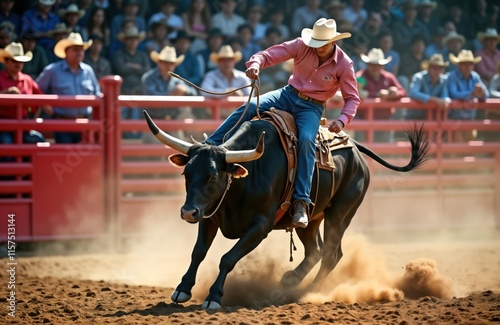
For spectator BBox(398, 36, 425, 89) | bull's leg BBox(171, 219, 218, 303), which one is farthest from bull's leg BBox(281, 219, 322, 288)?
spectator BBox(398, 36, 425, 89)

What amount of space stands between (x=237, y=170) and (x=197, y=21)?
6.43m

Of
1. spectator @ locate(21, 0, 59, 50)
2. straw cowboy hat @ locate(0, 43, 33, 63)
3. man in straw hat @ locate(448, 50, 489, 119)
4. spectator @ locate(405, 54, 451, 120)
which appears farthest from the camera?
man in straw hat @ locate(448, 50, 489, 119)

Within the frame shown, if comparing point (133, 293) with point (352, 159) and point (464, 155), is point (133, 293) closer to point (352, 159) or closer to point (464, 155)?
point (352, 159)

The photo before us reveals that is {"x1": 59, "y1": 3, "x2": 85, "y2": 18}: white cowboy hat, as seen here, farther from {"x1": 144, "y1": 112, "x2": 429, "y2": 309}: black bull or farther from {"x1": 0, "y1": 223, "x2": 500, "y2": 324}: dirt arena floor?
{"x1": 144, "y1": 112, "x2": 429, "y2": 309}: black bull

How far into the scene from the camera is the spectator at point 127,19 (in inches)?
436

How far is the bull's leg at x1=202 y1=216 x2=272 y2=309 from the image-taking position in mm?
5699

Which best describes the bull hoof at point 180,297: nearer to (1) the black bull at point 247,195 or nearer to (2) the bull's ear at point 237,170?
(1) the black bull at point 247,195

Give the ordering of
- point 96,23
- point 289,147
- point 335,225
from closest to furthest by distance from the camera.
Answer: point 289,147, point 335,225, point 96,23

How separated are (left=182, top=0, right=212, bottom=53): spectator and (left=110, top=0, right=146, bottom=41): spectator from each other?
2.25 ft

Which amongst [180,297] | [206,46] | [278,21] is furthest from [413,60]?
[180,297]

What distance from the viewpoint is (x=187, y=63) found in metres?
11.0

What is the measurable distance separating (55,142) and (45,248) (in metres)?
1.12

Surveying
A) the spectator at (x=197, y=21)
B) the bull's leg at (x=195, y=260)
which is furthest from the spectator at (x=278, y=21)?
the bull's leg at (x=195, y=260)

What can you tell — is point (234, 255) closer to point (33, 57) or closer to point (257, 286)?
point (257, 286)
